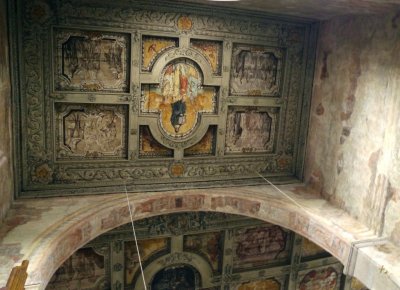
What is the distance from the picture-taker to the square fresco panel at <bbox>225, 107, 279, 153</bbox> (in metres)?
6.39

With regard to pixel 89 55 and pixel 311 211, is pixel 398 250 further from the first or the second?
pixel 89 55

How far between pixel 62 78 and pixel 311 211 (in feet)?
15.1

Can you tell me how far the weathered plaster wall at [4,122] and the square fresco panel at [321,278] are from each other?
652 cm

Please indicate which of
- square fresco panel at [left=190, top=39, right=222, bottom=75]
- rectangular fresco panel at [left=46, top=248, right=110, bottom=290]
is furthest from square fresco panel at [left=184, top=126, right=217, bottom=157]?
rectangular fresco panel at [left=46, top=248, right=110, bottom=290]

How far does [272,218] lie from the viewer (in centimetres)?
582

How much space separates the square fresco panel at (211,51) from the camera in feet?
19.2

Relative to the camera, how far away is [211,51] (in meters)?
5.96

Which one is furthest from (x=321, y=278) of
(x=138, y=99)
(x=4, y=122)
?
(x=4, y=122)

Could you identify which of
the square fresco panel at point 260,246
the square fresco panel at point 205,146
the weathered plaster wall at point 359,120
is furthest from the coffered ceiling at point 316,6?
the square fresco panel at point 260,246

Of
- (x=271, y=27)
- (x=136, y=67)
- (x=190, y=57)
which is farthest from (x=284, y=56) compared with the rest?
(x=136, y=67)

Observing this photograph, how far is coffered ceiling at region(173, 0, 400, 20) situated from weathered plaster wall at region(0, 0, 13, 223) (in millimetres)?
2847

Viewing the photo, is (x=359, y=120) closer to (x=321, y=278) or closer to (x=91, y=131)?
(x=91, y=131)

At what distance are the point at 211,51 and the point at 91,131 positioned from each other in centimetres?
255

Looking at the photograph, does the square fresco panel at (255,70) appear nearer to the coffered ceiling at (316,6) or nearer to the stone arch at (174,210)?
the coffered ceiling at (316,6)
